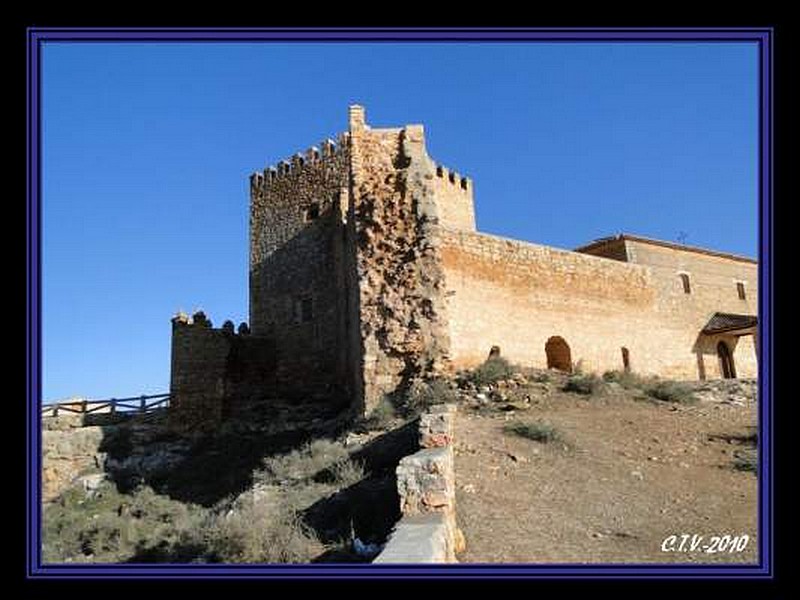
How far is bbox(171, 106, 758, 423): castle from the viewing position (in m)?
14.6

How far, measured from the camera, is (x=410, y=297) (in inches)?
570

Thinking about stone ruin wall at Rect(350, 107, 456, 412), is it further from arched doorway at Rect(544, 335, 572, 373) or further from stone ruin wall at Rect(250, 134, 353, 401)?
arched doorway at Rect(544, 335, 572, 373)

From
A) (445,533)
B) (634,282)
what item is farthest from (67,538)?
(634,282)

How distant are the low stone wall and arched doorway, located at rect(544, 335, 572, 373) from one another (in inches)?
377

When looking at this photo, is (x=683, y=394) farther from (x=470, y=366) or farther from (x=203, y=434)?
(x=203, y=434)

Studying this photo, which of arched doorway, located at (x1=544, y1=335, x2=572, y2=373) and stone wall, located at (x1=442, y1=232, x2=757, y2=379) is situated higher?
stone wall, located at (x1=442, y1=232, x2=757, y2=379)

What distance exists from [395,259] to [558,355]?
6018 mm

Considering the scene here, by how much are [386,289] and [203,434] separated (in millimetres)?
8731

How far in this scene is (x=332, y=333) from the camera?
21.2 m

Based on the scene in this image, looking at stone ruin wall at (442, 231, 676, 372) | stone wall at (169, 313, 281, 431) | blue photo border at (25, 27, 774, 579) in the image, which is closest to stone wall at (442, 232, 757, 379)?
stone ruin wall at (442, 231, 676, 372)

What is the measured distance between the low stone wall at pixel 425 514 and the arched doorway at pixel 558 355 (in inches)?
377

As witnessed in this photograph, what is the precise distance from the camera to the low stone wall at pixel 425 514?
525cm

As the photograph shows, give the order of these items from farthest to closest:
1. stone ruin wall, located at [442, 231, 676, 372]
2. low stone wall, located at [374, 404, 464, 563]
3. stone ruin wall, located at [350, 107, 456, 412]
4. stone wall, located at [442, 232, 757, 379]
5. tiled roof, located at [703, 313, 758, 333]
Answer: tiled roof, located at [703, 313, 758, 333] < stone wall, located at [442, 232, 757, 379] < stone ruin wall, located at [442, 231, 676, 372] < stone ruin wall, located at [350, 107, 456, 412] < low stone wall, located at [374, 404, 464, 563]

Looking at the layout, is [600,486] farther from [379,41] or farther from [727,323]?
[727,323]
